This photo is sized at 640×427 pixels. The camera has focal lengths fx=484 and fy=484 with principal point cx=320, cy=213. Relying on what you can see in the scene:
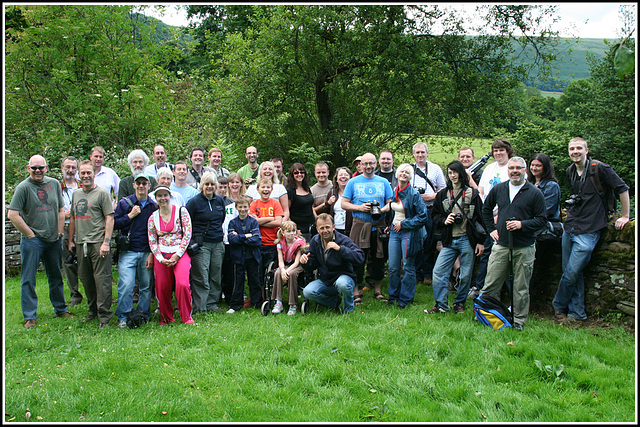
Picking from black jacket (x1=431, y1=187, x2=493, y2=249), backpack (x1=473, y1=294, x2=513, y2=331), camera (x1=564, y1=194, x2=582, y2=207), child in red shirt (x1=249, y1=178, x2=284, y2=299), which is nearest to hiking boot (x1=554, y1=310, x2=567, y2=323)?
backpack (x1=473, y1=294, x2=513, y2=331)

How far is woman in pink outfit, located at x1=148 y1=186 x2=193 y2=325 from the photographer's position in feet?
21.3

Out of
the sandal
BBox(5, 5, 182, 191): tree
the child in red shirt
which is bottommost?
the sandal

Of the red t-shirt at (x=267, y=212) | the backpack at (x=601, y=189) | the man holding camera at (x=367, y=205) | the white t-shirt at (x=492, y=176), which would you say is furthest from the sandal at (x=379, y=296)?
the backpack at (x=601, y=189)

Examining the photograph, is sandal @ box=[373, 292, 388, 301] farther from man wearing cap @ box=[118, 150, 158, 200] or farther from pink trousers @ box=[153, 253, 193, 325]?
man wearing cap @ box=[118, 150, 158, 200]

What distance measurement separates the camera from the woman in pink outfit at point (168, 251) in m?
6.49

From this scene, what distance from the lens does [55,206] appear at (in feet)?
22.2

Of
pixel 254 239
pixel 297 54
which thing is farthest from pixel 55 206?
pixel 297 54

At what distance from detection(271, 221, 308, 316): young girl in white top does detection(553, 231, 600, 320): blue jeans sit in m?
3.47

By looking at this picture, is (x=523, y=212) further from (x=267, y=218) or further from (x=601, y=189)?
(x=267, y=218)

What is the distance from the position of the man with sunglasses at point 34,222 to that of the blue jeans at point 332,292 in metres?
3.65

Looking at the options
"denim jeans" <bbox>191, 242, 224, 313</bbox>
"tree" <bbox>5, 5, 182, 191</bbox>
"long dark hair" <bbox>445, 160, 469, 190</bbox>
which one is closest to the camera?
"long dark hair" <bbox>445, 160, 469, 190</bbox>

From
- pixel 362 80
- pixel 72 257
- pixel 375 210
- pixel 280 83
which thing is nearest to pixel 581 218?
pixel 375 210

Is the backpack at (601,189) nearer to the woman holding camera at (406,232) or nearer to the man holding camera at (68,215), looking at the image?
the woman holding camera at (406,232)

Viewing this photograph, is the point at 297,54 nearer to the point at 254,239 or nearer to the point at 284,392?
the point at 254,239
